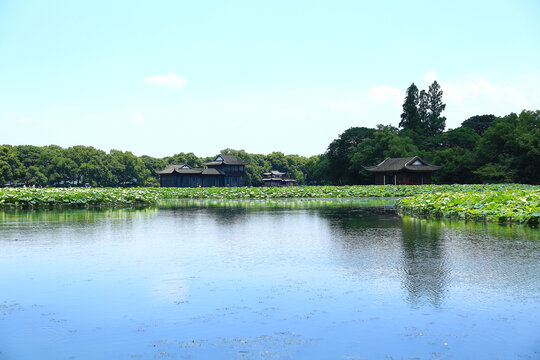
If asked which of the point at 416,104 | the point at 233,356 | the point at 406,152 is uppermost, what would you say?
the point at 416,104

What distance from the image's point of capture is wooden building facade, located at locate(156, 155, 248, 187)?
233ft

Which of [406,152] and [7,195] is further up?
[406,152]

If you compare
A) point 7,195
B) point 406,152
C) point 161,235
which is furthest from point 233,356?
point 406,152

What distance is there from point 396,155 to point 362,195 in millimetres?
17898

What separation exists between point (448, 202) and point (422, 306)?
13.1m

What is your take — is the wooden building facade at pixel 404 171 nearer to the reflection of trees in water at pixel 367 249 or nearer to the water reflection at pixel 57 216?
the water reflection at pixel 57 216

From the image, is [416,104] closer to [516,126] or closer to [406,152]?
[406,152]

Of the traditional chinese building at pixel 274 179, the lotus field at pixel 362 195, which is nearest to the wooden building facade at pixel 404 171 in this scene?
the lotus field at pixel 362 195

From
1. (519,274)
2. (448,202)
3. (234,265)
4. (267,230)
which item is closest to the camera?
(519,274)

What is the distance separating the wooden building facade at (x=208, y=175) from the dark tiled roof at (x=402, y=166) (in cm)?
2532

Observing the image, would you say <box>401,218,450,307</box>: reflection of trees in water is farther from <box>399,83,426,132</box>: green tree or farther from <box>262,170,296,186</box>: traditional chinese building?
<box>262,170,296,186</box>: traditional chinese building

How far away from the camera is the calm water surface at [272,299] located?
4250mm

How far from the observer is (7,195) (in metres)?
24.0

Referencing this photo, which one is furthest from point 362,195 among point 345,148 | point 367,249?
point 367,249
